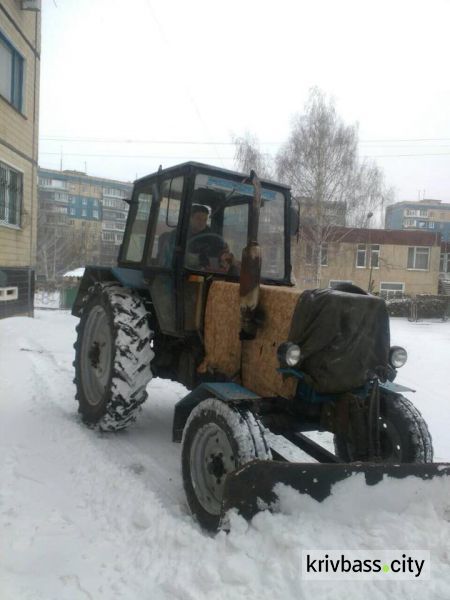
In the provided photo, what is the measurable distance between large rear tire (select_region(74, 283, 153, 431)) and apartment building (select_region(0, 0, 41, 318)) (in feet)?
25.2

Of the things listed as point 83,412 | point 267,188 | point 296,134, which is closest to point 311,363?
point 267,188

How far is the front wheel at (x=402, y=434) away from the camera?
125 inches

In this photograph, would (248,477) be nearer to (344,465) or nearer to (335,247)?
(344,465)

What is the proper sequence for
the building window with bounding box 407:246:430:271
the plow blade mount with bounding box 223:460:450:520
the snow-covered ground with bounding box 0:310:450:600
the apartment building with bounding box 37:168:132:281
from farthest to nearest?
the apartment building with bounding box 37:168:132:281, the building window with bounding box 407:246:430:271, the plow blade mount with bounding box 223:460:450:520, the snow-covered ground with bounding box 0:310:450:600

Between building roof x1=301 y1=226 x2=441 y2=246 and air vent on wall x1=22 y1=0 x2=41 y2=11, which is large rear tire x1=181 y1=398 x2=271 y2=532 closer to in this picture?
air vent on wall x1=22 y1=0 x2=41 y2=11

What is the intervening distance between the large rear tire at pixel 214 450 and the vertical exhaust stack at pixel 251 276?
602 millimetres

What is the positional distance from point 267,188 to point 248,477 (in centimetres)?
267

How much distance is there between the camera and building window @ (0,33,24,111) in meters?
11.6

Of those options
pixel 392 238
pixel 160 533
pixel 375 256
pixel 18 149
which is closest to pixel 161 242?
pixel 160 533

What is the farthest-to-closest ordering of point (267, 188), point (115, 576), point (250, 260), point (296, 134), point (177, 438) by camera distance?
point (296, 134), point (267, 188), point (177, 438), point (250, 260), point (115, 576)

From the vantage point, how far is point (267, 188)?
4496 millimetres

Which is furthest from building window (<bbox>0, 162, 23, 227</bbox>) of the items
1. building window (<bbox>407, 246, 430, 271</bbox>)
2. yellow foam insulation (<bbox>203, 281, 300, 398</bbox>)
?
building window (<bbox>407, 246, 430, 271</bbox>)

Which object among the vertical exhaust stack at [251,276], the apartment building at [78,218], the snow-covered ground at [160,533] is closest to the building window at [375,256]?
the apartment building at [78,218]

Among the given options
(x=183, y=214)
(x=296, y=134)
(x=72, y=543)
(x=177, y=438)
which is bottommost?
(x=72, y=543)
